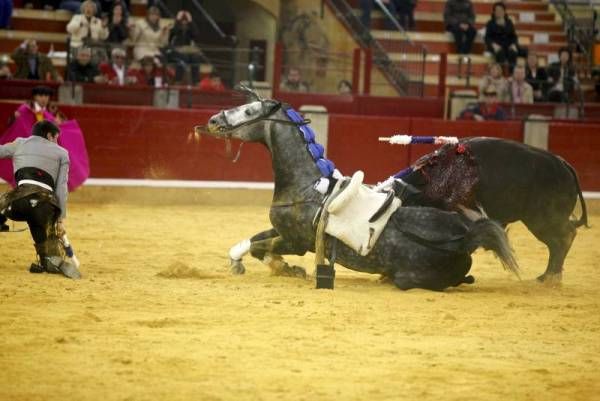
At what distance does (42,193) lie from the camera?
8734 mm

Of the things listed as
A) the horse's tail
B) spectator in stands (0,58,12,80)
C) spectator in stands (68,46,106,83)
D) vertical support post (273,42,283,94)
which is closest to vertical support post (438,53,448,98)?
vertical support post (273,42,283,94)

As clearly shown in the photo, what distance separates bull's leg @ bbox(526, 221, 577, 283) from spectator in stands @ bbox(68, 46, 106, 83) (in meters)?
7.55

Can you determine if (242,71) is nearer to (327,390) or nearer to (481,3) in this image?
(481,3)

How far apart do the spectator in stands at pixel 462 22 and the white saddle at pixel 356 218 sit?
40.3 ft

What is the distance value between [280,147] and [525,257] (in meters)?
3.33

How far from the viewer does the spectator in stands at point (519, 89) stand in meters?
17.2

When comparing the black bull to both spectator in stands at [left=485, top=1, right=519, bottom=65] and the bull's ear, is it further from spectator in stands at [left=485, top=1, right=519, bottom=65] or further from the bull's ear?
spectator in stands at [left=485, top=1, right=519, bottom=65]

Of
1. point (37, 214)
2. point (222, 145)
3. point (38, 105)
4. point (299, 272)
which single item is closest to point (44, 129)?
point (37, 214)

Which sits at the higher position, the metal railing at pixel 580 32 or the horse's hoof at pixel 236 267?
the metal railing at pixel 580 32

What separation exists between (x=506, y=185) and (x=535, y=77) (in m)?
9.22

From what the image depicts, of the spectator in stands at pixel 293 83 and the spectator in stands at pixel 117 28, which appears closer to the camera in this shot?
the spectator in stands at pixel 117 28

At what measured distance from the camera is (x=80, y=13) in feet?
54.5

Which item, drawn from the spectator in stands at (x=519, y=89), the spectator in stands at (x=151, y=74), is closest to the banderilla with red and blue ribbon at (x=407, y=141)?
the spectator in stands at (x=151, y=74)

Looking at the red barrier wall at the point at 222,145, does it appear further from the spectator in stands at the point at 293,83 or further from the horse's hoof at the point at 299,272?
the horse's hoof at the point at 299,272
